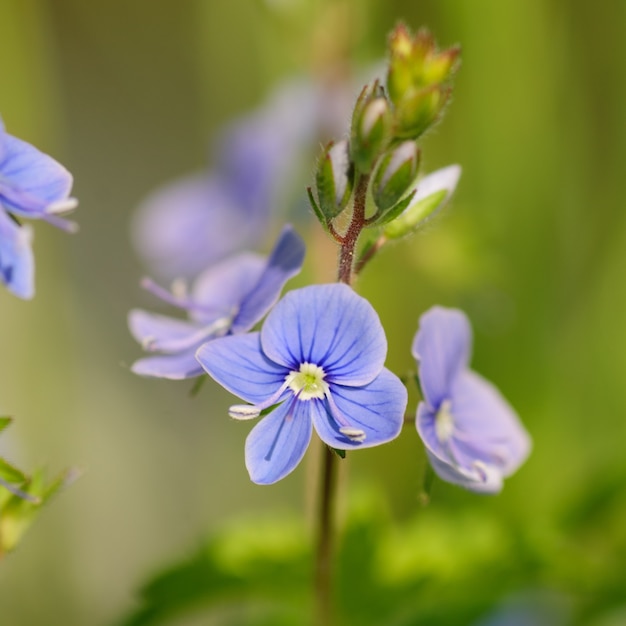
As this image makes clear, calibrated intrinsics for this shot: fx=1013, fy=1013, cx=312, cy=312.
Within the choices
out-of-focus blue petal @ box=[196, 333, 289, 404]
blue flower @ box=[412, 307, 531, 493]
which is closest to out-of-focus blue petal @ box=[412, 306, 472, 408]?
blue flower @ box=[412, 307, 531, 493]

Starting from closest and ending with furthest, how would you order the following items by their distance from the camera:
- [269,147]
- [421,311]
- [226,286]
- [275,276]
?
1. [275,276]
2. [226,286]
3. [269,147]
4. [421,311]

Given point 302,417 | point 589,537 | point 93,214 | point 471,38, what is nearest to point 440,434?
point 302,417

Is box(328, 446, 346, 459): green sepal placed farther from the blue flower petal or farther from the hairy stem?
the blue flower petal

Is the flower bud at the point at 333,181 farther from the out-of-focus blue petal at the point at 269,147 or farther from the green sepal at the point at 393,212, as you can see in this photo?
the out-of-focus blue petal at the point at 269,147

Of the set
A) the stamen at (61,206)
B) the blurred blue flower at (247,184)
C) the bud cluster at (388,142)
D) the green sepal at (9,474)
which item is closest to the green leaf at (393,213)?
the bud cluster at (388,142)

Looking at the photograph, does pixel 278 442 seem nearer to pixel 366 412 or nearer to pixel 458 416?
pixel 366 412

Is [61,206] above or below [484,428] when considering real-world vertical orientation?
above

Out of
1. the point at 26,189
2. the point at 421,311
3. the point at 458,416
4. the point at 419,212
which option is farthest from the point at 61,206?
the point at 421,311
